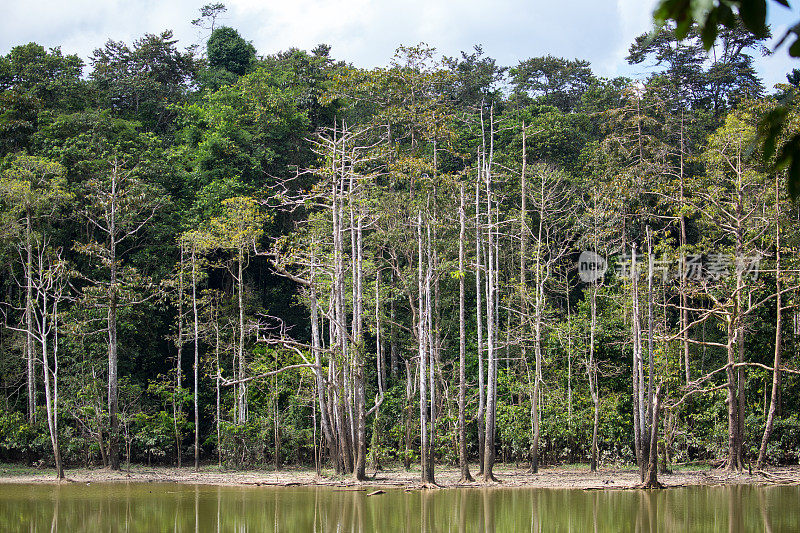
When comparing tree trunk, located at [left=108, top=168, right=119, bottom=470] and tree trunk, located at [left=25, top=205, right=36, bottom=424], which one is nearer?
tree trunk, located at [left=25, top=205, right=36, bottom=424]

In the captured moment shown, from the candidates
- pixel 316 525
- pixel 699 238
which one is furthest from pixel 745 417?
pixel 316 525

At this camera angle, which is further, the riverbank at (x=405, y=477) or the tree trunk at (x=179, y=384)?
the tree trunk at (x=179, y=384)

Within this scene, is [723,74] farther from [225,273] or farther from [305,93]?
[225,273]

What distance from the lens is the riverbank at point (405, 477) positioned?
15.6m

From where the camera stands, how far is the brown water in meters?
10.4

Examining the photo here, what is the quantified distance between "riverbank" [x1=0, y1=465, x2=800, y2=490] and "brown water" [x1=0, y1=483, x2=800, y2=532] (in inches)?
33.0

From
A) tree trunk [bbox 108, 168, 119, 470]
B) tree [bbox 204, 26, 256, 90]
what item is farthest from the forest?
tree [bbox 204, 26, 256, 90]

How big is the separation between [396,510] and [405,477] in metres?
5.17

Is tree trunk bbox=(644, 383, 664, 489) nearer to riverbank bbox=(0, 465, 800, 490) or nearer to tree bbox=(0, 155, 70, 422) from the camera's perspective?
riverbank bbox=(0, 465, 800, 490)

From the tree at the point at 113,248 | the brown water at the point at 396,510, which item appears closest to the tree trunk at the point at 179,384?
the tree at the point at 113,248

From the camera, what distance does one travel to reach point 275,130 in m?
24.2

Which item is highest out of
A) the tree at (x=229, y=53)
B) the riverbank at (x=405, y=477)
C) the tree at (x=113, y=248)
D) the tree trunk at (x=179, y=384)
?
the tree at (x=229, y=53)

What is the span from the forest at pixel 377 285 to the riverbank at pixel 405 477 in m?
0.49

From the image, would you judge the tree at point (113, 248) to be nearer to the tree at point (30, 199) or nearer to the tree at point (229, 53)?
the tree at point (30, 199)
